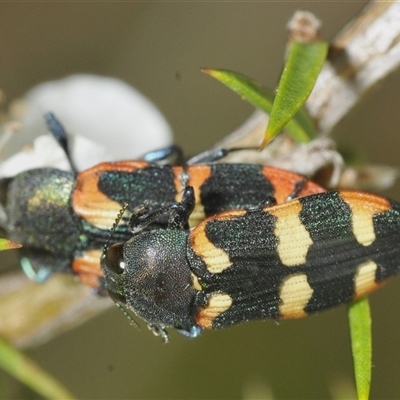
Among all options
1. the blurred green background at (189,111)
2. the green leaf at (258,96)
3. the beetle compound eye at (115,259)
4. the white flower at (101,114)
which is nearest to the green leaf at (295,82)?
the green leaf at (258,96)

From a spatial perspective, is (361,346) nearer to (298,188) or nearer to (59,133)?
(298,188)

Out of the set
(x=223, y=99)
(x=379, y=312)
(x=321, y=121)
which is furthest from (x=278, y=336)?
(x=321, y=121)

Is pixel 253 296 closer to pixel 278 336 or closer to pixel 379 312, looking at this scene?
pixel 278 336

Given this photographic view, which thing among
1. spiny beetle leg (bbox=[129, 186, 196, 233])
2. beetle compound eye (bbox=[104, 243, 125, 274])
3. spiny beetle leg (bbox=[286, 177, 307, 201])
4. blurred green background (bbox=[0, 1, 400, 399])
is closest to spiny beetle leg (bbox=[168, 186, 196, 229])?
spiny beetle leg (bbox=[129, 186, 196, 233])

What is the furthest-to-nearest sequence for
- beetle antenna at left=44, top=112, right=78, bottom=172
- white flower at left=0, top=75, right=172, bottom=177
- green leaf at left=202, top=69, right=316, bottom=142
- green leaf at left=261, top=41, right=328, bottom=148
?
1. white flower at left=0, top=75, right=172, bottom=177
2. beetle antenna at left=44, top=112, right=78, bottom=172
3. green leaf at left=202, top=69, right=316, bottom=142
4. green leaf at left=261, top=41, right=328, bottom=148

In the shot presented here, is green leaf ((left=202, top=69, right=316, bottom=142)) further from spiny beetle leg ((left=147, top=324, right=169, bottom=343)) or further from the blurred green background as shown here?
the blurred green background
